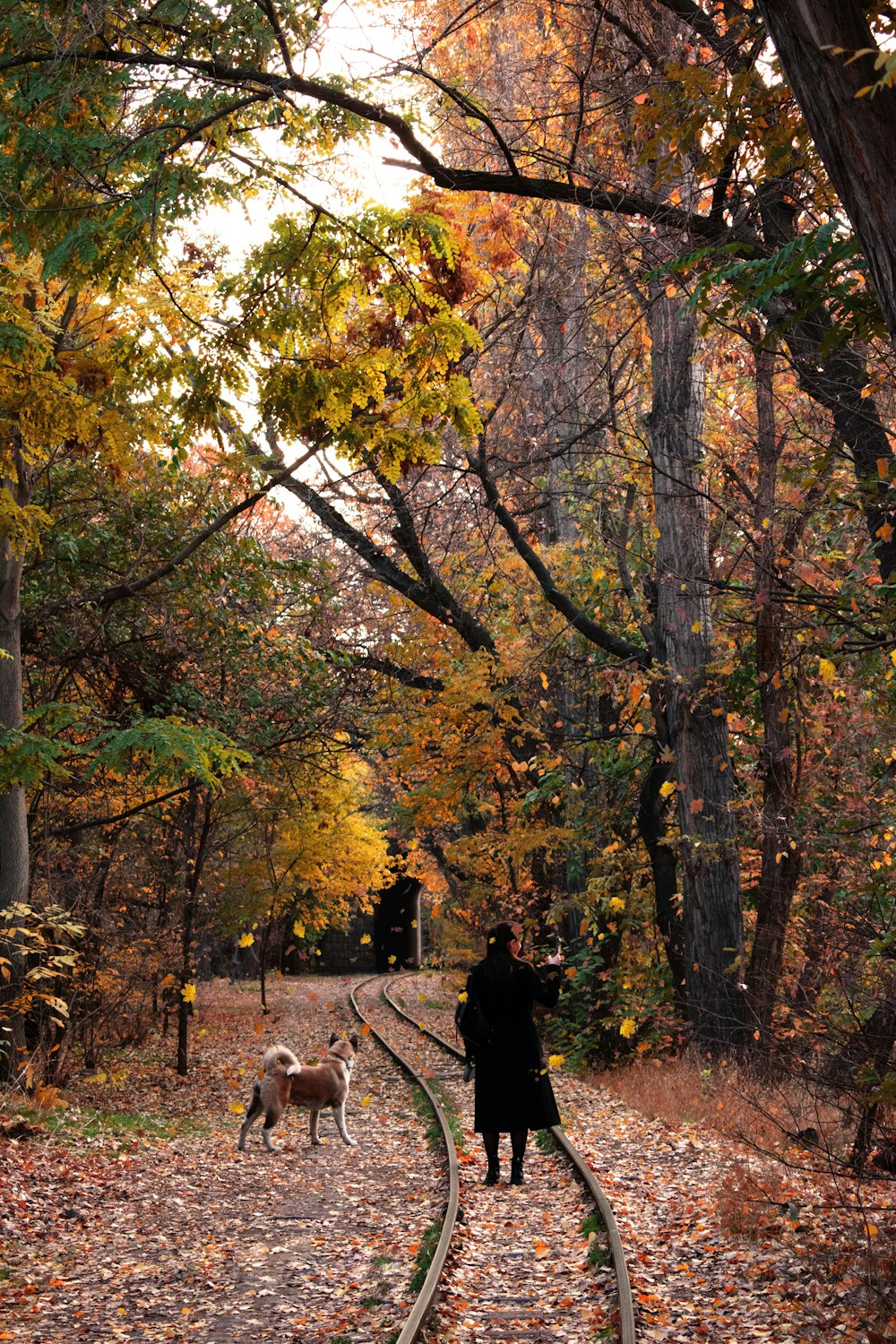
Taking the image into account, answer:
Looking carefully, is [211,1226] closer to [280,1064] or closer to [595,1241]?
[280,1064]

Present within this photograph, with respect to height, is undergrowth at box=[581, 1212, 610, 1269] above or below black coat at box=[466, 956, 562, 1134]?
below

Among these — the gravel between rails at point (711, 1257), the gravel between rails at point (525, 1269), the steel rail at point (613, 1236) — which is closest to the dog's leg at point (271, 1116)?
the gravel between rails at point (525, 1269)

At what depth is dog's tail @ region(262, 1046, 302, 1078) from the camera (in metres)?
11.9

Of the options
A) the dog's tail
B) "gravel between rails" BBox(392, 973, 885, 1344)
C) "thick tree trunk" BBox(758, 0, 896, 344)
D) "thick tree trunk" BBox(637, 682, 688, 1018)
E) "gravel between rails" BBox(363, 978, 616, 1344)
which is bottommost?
"gravel between rails" BBox(363, 978, 616, 1344)

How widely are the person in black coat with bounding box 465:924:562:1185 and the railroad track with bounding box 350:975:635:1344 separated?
460 mm

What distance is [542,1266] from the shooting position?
7.30 metres

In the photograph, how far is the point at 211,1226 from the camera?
906 centimetres

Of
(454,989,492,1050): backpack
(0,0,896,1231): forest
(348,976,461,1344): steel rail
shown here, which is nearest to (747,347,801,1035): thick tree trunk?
(0,0,896,1231): forest

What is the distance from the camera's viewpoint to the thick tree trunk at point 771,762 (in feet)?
33.7

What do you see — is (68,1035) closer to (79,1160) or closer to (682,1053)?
(79,1160)

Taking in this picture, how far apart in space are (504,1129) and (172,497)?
8.60 metres

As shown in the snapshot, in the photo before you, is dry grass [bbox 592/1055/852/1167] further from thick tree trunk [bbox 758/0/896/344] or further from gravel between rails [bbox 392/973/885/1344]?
thick tree trunk [bbox 758/0/896/344]

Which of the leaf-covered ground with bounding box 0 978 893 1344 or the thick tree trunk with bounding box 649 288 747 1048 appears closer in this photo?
the leaf-covered ground with bounding box 0 978 893 1344

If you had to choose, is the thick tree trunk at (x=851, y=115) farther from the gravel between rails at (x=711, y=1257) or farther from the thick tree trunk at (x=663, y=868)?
the thick tree trunk at (x=663, y=868)
